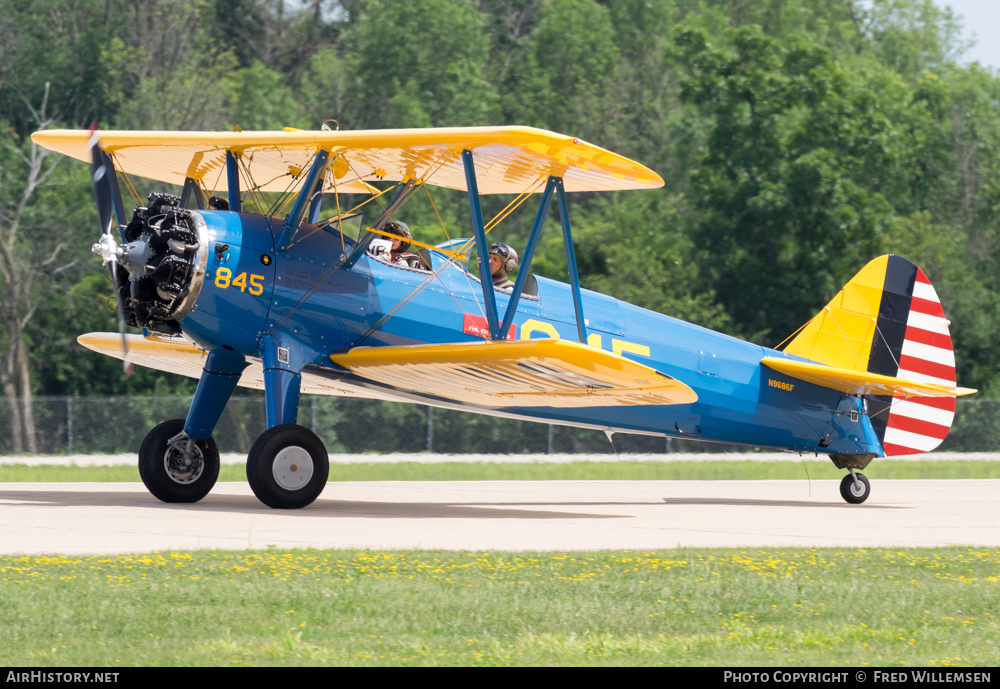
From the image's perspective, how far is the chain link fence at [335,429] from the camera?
29.4 meters

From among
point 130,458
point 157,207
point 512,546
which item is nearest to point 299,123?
point 130,458

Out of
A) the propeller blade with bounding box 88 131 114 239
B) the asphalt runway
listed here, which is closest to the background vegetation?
the asphalt runway

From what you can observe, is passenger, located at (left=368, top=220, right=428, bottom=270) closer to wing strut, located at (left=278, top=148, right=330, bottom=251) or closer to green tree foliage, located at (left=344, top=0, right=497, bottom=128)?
wing strut, located at (left=278, top=148, right=330, bottom=251)

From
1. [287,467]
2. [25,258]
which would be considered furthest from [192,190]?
[25,258]

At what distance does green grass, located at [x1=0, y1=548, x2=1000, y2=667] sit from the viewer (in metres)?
5.87

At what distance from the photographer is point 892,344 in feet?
55.6

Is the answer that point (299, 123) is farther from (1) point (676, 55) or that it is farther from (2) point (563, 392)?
(2) point (563, 392)

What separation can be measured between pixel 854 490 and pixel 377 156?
750 centimetres

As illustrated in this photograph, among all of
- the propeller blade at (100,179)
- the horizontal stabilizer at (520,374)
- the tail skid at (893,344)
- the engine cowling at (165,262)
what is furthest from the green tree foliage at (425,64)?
the engine cowling at (165,262)

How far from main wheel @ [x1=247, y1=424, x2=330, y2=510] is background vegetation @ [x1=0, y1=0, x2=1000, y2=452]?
1829cm

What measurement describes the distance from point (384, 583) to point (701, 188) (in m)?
33.2

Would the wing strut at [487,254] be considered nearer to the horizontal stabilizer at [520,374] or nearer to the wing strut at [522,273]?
the wing strut at [522,273]

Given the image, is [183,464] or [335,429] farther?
[335,429]

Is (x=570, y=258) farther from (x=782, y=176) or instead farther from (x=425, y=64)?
(x=425, y=64)
